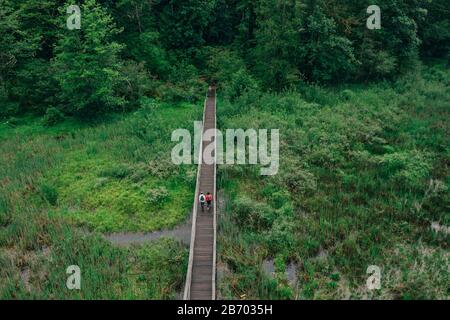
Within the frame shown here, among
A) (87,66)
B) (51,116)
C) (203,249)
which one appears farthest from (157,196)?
(51,116)

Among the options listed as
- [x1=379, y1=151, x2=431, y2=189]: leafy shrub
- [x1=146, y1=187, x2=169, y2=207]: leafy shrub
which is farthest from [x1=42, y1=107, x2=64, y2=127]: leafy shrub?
[x1=379, y1=151, x2=431, y2=189]: leafy shrub

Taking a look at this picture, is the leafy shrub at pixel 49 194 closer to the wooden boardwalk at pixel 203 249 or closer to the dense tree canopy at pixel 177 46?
the wooden boardwalk at pixel 203 249

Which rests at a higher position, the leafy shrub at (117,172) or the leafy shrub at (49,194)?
the leafy shrub at (117,172)

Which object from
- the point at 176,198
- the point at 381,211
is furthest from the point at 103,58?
the point at 381,211

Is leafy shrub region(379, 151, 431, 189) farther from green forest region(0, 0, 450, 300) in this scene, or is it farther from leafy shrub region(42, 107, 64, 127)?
leafy shrub region(42, 107, 64, 127)

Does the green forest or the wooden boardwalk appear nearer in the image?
the wooden boardwalk

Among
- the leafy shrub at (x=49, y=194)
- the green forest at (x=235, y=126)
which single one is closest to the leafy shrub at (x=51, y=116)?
the green forest at (x=235, y=126)
